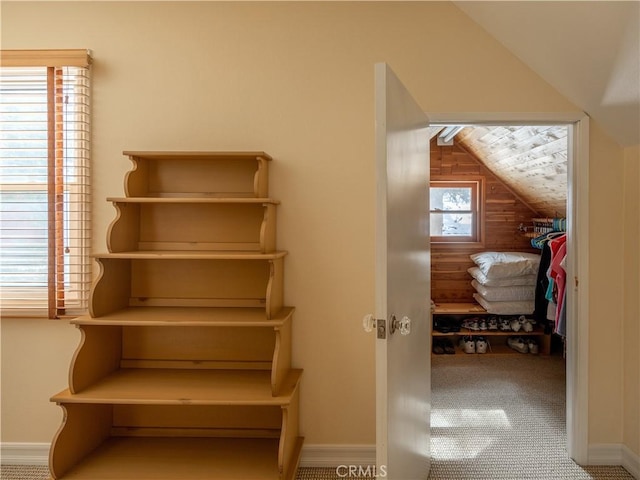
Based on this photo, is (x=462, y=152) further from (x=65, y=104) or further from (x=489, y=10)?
(x=65, y=104)

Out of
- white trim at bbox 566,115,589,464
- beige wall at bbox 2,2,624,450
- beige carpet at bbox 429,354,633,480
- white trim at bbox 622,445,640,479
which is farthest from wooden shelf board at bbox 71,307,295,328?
white trim at bbox 622,445,640,479

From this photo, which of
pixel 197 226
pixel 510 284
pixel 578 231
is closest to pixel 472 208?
pixel 510 284

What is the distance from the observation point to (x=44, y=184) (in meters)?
2.21

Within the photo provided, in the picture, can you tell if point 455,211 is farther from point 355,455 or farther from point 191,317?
point 191,317

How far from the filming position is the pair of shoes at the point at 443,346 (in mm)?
4016

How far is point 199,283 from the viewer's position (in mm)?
2207

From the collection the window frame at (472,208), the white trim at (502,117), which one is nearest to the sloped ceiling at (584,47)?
the white trim at (502,117)

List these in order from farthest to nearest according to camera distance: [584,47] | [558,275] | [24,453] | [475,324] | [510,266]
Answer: [475,324]
[510,266]
[558,275]
[24,453]
[584,47]

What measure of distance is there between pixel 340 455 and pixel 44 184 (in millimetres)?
2066

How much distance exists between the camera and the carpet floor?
2152mm

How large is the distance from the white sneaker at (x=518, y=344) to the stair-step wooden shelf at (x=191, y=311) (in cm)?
270

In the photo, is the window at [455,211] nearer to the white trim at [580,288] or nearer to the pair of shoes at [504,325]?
the pair of shoes at [504,325]

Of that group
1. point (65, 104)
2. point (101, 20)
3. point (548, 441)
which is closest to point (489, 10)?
point (101, 20)

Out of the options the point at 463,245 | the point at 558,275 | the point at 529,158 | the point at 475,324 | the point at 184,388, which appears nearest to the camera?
the point at 184,388
